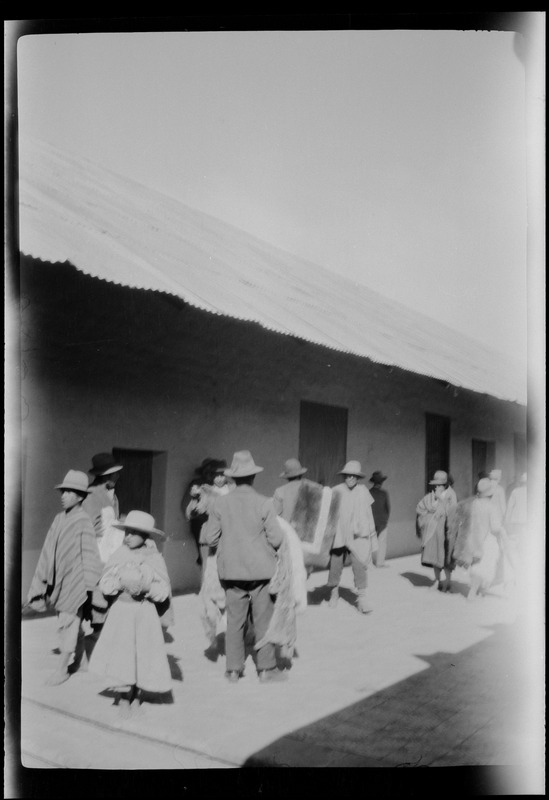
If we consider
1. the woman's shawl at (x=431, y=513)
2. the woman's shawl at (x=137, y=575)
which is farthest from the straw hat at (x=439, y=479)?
the woman's shawl at (x=137, y=575)

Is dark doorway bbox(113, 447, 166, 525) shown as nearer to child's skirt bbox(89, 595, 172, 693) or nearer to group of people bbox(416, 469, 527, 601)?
child's skirt bbox(89, 595, 172, 693)

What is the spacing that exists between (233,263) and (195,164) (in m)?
0.94

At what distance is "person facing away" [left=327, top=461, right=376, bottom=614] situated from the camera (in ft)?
19.0

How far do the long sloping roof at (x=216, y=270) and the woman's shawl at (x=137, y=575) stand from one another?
1681 millimetres

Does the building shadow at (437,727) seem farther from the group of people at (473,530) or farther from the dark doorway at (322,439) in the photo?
the dark doorway at (322,439)

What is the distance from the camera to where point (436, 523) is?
6.45 metres

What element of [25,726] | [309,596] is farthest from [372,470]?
[25,726]

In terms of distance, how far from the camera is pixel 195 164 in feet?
16.6

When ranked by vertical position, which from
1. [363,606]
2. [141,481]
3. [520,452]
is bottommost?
[363,606]

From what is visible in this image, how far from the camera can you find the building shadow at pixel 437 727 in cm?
→ 412

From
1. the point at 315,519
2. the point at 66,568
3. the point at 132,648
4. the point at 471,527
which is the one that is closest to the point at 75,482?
the point at 66,568

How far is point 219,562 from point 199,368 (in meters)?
1.58

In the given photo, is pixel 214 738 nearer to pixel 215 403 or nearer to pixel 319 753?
pixel 319 753

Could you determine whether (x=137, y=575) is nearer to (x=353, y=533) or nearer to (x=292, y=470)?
(x=292, y=470)
